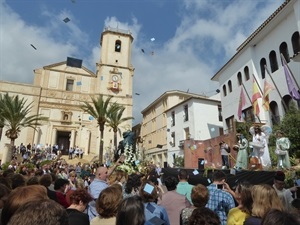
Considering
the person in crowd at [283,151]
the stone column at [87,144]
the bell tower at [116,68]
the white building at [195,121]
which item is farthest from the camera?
the bell tower at [116,68]

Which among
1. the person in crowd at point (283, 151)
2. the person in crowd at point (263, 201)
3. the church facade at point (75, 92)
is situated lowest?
the person in crowd at point (263, 201)

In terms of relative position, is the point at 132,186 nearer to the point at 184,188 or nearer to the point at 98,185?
the point at 98,185

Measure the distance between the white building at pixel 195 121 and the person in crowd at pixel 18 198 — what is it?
26529 millimetres

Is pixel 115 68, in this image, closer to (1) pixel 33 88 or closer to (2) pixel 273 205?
(1) pixel 33 88

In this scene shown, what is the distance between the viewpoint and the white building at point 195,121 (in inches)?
1125

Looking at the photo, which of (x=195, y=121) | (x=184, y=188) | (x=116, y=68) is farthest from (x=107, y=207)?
(x=116, y=68)

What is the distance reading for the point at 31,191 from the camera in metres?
2.36

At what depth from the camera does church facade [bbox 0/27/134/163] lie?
35.7 m

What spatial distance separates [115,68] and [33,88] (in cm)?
1424

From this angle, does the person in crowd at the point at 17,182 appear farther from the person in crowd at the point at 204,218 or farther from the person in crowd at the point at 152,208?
the person in crowd at the point at 204,218

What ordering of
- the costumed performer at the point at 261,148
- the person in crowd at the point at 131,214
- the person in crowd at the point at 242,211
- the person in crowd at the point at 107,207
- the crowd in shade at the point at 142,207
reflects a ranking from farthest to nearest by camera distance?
the costumed performer at the point at 261,148 → the person in crowd at the point at 242,211 → the person in crowd at the point at 107,207 → the person in crowd at the point at 131,214 → the crowd in shade at the point at 142,207

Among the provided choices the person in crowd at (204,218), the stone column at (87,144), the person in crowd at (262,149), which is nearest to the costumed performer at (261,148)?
the person in crowd at (262,149)

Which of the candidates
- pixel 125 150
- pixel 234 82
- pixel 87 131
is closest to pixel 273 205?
pixel 125 150

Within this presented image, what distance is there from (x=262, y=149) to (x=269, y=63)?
903cm
